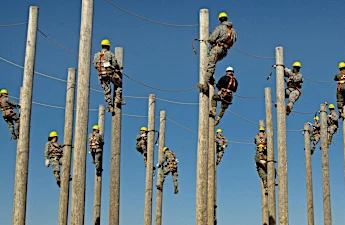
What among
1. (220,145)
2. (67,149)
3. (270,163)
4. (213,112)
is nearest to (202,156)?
(213,112)

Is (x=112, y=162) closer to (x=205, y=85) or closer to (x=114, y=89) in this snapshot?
(x=114, y=89)

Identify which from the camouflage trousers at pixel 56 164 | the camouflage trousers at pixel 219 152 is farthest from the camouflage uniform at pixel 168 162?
the camouflage trousers at pixel 56 164

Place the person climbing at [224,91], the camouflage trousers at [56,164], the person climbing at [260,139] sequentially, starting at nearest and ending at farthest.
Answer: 1. the person climbing at [224,91]
2. the camouflage trousers at [56,164]
3. the person climbing at [260,139]

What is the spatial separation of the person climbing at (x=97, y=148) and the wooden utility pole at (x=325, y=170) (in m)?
5.46

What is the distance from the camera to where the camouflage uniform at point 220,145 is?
16.9m

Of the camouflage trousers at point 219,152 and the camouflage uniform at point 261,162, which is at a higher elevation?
the camouflage trousers at point 219,152

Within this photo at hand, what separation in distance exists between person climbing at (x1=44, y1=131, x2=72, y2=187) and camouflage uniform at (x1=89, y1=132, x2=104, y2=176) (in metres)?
0.77

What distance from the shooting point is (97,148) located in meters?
12.9

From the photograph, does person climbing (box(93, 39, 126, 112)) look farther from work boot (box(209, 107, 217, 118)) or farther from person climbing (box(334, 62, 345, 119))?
person climbing (box(334, 62, 345, 119))

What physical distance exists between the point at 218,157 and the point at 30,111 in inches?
331

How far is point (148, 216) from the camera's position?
13523 millimetres

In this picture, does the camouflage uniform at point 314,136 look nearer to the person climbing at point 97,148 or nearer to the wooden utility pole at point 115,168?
the person climbing at point 97,148

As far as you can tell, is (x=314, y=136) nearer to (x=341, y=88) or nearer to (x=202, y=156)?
(x=341, y=88)

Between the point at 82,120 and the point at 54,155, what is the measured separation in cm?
594
